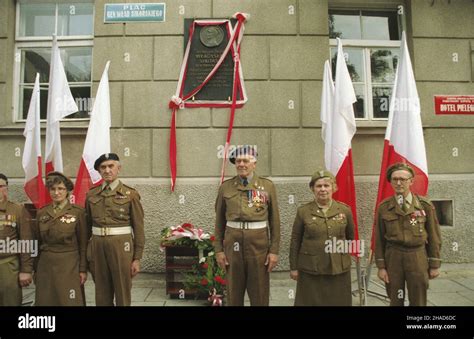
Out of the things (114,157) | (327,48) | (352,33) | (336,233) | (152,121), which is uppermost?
(352,33)

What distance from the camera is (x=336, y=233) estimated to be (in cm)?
333

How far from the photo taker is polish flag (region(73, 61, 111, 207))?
457cm

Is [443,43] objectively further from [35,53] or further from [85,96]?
[35,53]

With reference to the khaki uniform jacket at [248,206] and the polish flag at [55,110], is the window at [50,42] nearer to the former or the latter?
the polish flag at [55,110]

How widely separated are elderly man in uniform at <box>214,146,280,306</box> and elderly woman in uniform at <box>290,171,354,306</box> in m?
0.30

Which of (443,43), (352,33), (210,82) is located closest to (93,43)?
(210,82)

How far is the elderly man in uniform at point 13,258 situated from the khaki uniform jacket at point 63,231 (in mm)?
134

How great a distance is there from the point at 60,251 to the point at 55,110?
194cm

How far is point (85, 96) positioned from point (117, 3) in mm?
1548

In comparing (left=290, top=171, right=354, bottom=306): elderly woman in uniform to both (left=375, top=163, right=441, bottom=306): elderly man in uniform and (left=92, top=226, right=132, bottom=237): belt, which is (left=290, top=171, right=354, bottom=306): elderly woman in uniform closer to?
(left=375, top=163, right=441, bottom=306): elderly man in uniform

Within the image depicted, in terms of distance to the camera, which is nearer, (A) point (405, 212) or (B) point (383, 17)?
(A) point (405, 212)

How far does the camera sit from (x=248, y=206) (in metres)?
3.62

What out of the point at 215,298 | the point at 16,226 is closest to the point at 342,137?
the point at 215,298

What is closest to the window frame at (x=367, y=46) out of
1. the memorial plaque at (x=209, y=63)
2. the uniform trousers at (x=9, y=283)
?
the memorial plaque at (x=209, y=63)
